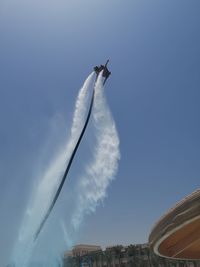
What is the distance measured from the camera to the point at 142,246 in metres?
105

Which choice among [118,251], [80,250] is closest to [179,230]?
[118,251]

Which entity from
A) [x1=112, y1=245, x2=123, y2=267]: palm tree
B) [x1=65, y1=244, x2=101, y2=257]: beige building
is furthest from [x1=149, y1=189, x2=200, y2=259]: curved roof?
[x1=65, y1=244, x2=101, y2=257]: beige building

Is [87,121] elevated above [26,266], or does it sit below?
above

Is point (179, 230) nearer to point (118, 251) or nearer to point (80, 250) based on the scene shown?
point (118, 251)

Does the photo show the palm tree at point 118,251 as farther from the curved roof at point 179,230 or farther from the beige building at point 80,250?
the curved roof at point 179,230

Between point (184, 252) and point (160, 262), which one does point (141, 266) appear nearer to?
point (160, 262)

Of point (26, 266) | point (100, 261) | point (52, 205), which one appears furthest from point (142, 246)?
point (52, 205)

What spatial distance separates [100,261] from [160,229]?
110931mm

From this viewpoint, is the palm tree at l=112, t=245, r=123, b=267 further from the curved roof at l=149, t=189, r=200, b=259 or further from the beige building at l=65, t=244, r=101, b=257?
the curved roof at l=149, t=189, r=200, b=259

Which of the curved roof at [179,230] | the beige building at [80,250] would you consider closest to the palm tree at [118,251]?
the beige building at [80,250]

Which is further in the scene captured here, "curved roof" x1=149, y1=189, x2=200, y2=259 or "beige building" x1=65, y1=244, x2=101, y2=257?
"beige building" x1=65, y1=244, x2=101, y2=257

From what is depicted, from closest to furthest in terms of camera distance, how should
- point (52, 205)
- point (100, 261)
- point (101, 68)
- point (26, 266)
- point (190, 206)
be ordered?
point (190, 206)
point (101, 68)
point (52, 205)
point (26, 266)
point (100, 261)

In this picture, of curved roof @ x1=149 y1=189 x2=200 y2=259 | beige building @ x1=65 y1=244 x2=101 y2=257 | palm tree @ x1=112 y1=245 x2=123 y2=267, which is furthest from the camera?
beige building @ x1=65 y1=244 x2=101 y2=257

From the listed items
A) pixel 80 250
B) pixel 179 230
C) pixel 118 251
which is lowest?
pixel 179 230
